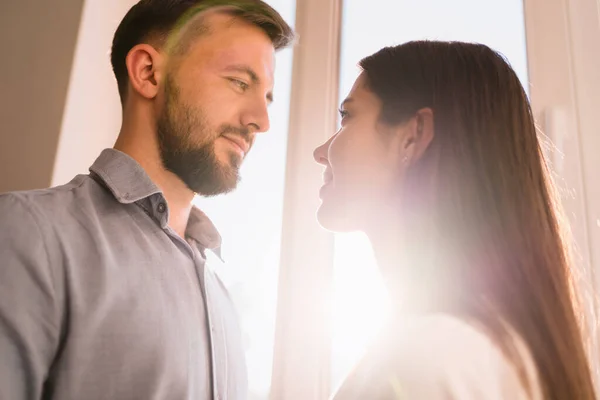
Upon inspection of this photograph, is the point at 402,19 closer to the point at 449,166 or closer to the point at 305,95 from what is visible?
the point at 305,95

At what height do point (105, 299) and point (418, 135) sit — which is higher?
point (418, 135)

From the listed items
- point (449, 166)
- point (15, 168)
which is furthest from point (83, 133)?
point (449, 166)

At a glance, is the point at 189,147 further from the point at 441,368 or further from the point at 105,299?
the point at 441,368

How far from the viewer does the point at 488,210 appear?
75 cm

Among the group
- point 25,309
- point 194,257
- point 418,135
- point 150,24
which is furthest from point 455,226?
point 150,24

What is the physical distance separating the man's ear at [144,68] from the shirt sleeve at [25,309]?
0.37 metres

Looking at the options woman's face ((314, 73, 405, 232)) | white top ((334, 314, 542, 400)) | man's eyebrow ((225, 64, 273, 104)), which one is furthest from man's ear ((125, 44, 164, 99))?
white top ((334, 314, 542, 400))

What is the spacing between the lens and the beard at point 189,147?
0.97 meters

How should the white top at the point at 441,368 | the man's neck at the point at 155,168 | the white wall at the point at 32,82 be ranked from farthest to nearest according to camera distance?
the white wall at the point at 32,82 → the man's neck at the point at 155,168 → the white top at the point at 441,368

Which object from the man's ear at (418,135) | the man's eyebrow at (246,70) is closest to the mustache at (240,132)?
the man's eyebrow at (246,70)

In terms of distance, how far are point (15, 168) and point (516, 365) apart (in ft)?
3.22

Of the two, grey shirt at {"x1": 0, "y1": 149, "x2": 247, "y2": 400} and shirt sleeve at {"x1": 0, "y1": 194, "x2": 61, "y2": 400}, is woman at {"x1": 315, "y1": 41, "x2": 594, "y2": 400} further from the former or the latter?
shirt sleeve at {"x1": 0, "y1": 194, "x2": 61, "y2": 400}

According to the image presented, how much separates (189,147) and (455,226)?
0.50 m

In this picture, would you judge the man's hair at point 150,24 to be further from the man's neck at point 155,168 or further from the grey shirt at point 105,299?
the grey shirt at point 105,299
